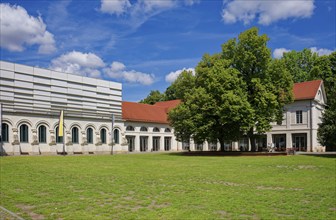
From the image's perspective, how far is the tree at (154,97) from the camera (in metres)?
87.6

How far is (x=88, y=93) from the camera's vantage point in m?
46.2

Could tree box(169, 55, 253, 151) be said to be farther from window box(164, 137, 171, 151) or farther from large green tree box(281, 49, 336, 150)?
window box(164, 137, 171, 151)

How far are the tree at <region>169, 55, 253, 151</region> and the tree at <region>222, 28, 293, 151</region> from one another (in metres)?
1.59

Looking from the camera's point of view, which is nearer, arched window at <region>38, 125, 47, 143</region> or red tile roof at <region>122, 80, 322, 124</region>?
arched window at <region>38, 125, 47, 143</region>

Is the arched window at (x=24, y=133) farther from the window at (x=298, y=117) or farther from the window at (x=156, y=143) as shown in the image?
the window at (x=298, y=117)

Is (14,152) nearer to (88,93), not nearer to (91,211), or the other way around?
(88,93)

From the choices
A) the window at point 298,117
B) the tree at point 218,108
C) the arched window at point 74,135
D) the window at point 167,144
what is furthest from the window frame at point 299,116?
the arched window at point 74,135

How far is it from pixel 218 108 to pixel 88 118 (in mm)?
19050

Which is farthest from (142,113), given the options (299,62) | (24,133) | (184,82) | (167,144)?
(299,62)

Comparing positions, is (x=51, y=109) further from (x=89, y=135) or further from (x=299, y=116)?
(x=299, y=116)

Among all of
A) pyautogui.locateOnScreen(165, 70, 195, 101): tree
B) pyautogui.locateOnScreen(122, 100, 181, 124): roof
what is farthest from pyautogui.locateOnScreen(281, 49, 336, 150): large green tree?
pyautogui.locateOnScreen(122, 100, 181, 124): roof

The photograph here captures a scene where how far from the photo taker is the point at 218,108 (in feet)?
116

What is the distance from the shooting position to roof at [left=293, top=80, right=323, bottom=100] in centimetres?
5012

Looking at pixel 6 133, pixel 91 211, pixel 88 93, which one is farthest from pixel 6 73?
pixel 91 211
